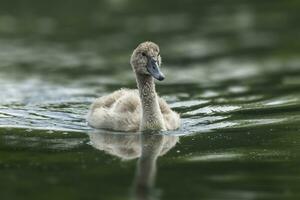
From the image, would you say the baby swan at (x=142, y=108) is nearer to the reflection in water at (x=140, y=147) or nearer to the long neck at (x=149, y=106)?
the long neck at (x=149, y=106)

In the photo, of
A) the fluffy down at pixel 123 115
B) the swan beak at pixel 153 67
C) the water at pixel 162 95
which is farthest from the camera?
the fluffy down at pixel 123 115

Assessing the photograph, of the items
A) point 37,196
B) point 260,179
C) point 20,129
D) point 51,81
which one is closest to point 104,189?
point 37,196

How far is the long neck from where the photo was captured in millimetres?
15352

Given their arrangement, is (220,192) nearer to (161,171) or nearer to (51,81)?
(161,171)

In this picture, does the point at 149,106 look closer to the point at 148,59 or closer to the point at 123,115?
the point at 123,115

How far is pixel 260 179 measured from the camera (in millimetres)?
11445

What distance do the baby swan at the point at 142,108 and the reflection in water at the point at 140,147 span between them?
0.71 feet

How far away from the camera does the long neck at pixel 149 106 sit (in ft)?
50.4

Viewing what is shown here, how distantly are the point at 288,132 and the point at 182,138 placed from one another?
1.86m

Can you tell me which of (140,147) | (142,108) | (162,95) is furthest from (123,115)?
(162,95)

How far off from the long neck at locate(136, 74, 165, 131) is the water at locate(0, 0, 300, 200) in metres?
0.28

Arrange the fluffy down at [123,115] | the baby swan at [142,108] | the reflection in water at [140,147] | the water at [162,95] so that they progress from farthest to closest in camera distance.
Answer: the fluffy down at [123,115], the baby swan at [142,108], the reflection in water at [140,147], the water at [162,95]

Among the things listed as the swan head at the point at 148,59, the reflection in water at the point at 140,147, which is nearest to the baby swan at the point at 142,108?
the swan head at the point at 148,59

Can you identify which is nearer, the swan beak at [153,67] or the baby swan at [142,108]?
the swan beak at [153,67]
